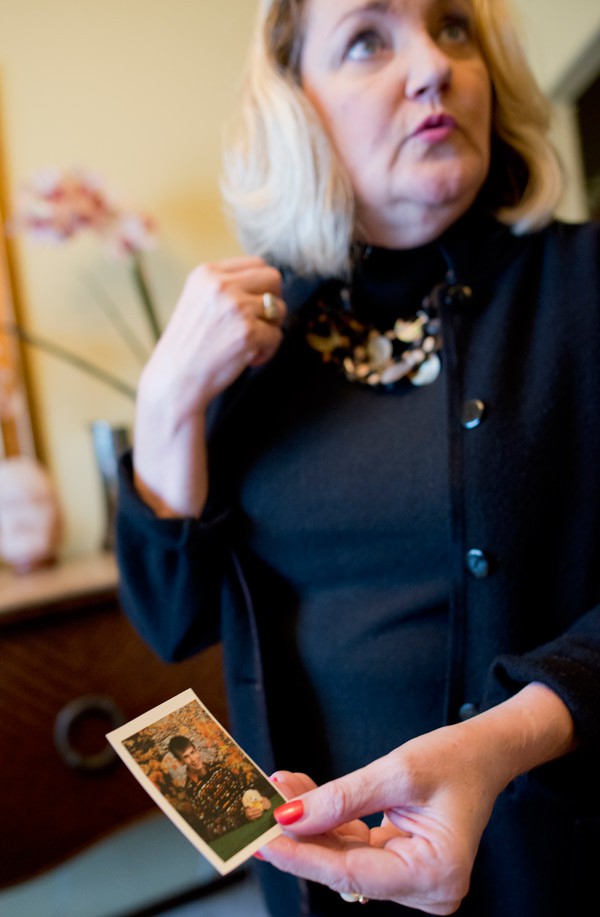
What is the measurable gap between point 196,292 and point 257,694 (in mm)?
346

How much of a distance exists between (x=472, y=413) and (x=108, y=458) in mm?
1027

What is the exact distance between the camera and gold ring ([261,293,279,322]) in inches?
23.6

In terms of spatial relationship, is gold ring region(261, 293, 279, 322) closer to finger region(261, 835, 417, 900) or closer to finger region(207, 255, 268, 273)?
finger region(207, 255, 268, 273)

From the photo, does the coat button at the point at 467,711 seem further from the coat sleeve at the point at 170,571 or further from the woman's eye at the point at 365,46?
the woman's eye at the point at 365,46

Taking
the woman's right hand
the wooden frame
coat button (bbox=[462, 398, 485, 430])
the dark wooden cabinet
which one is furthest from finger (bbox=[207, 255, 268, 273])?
the wooden frame

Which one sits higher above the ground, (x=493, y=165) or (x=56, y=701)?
(x=493, y=165)

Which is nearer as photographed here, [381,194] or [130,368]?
[381,194]

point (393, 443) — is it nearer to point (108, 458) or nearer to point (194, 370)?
point (194, 370)

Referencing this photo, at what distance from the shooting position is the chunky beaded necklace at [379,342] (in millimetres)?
555

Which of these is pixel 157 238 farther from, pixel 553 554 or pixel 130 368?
pixel 553 554

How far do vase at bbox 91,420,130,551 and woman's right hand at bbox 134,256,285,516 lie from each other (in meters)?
0.79

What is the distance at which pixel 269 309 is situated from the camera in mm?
600

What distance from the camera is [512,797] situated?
0.40 meters

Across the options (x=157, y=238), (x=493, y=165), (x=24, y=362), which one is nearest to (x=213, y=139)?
(x=157, y=238)
